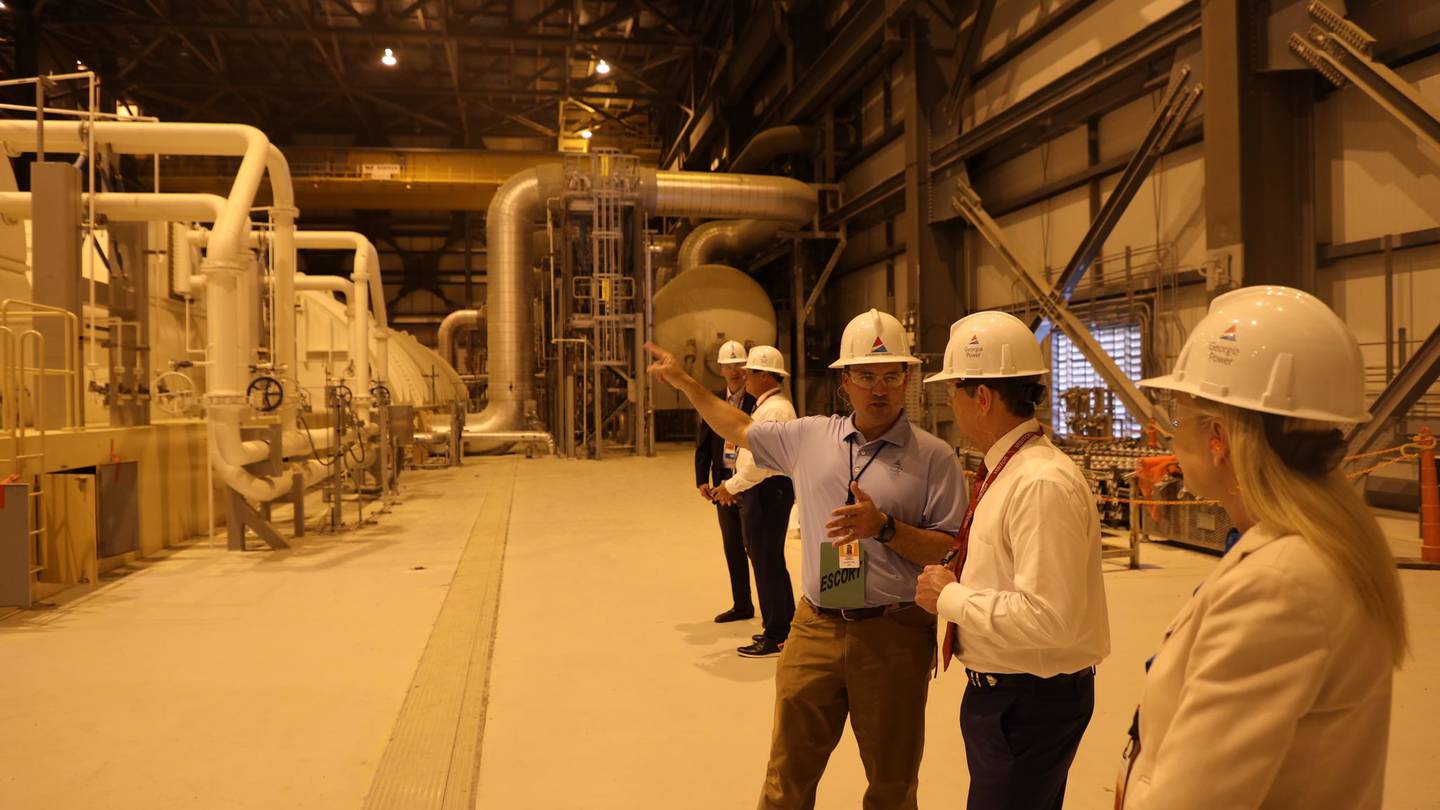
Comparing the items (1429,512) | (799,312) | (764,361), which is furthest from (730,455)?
(799,312)

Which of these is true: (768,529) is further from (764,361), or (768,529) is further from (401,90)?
(401,90)

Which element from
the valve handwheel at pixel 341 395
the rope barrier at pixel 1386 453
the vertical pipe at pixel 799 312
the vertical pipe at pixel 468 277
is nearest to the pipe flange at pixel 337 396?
the valve handwheel at pixel 341 395

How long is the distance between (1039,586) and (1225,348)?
68cm

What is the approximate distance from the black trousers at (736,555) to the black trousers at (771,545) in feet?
2.05

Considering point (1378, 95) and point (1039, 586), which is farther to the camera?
point (1378, 95)

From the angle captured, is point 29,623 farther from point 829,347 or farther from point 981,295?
point 829,347

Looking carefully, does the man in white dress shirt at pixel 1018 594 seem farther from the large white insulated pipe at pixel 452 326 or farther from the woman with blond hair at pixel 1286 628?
the large white insulated pipe at pixel 452 326

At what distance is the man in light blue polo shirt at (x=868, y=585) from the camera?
2381mm

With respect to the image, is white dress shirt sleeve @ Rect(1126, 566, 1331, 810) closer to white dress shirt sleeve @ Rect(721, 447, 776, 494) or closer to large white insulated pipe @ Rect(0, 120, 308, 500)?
white dress shirt sleeve @ Rect(721, 447, 776, 494)

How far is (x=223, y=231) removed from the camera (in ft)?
25.2

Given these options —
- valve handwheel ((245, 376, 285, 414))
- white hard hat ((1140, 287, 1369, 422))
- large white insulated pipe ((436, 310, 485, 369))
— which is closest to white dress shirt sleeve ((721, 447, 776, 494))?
white hard hat ((1140, 287, 1369, 422))

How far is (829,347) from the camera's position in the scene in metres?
20.5

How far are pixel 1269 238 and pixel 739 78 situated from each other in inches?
630

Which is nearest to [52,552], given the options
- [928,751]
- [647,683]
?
[647,683]
